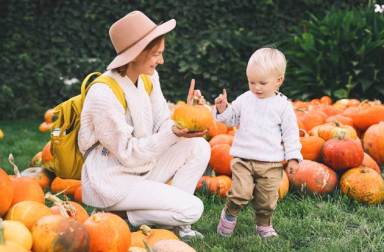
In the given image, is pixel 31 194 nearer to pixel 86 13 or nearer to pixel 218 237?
pixel 218 237

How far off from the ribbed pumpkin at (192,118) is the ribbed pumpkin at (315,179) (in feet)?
4.87

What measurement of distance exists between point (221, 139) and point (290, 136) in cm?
145

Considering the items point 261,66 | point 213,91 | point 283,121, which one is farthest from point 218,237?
point 213,91

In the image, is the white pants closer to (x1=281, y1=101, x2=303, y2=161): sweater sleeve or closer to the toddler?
the toddler

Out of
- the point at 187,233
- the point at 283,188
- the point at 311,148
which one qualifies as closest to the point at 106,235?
the point at 187,233

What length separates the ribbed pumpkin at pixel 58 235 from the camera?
264 centimetres

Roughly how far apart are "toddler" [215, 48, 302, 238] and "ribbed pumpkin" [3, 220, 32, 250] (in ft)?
5.05

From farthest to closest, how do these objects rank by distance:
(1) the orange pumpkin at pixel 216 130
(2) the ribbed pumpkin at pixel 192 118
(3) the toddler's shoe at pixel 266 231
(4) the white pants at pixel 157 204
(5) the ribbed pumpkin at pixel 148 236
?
(1) the orange pumpkin at pixel 216 130 < (3) the toddler's shoe at pixel 266 231 < (4) the white pants at pixel 157 204 < (2) the ribbed pumpkin at pixel 192 118 < (5) the ribbed pumpkin at pixel 148 236

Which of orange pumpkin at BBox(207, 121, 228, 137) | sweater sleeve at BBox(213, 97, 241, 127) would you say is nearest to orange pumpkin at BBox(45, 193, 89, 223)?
sweater sleeve at BBox(213, 97, 241, 127)

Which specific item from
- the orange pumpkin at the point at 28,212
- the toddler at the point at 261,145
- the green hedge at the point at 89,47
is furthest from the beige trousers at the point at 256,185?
the green hedge at the point at 89,47

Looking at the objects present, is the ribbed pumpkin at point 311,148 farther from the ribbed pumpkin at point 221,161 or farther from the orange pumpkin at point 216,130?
the orange pumpkin at point 216,130

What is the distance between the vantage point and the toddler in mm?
3834

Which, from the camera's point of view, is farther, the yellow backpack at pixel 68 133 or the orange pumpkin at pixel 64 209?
the yellow backpack at pixel 68 133

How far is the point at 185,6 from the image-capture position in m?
9.30
